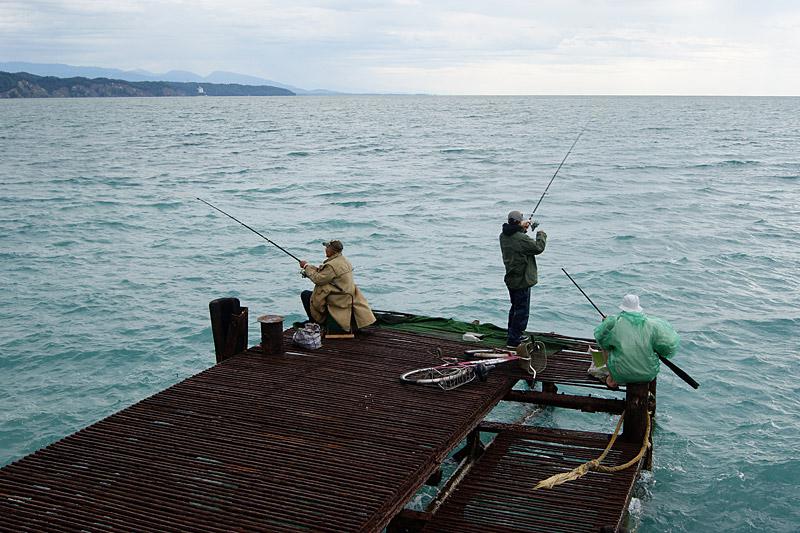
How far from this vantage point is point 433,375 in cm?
970

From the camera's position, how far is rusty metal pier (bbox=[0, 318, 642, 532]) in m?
6.61

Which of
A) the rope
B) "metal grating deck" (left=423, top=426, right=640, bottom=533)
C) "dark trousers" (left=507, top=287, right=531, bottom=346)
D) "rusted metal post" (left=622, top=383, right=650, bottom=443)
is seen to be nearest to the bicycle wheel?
"metal grating deck" (left=423, top=426, right=640, bottom=533)

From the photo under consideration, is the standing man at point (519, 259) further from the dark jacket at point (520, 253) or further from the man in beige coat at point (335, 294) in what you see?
the man in beige coat at point (335, 294)

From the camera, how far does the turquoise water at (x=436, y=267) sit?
Answer: 13.5 metres

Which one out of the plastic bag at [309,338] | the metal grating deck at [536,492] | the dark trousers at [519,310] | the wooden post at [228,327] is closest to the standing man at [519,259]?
the dark trousers at [519,310]

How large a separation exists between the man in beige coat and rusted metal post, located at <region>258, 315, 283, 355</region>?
69 centimetres

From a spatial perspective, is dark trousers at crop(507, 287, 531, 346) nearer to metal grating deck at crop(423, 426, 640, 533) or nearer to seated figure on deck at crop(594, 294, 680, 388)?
metal grating deck at crop(423, 426, 640, 533)

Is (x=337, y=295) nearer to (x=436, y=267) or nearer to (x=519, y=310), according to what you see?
(x=519, y=310)

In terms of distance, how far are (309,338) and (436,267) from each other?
15380 millimetres

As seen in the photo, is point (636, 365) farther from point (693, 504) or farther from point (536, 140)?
point (536, 140)

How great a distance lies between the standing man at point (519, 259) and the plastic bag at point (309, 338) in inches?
103

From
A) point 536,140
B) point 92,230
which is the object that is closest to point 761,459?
point 92,230

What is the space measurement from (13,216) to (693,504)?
Result: 31.3 metres

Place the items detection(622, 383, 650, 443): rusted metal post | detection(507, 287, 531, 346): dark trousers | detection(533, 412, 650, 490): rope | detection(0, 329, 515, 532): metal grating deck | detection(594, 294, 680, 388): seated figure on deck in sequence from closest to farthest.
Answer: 1. detection(0, 329, 515, 532): metal grating deck
2. detection(533, 412, 650, 490): rope
3. detection(594, 294, 680, 388): seated figure on deck
4. detection(622, 383, 650, 443): rusted metal post
5. detection(507, 287, 531, 346): dark trousers
